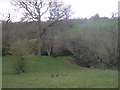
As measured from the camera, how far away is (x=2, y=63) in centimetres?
2494

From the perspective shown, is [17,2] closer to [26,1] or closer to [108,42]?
[26,1]

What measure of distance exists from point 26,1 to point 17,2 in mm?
1293

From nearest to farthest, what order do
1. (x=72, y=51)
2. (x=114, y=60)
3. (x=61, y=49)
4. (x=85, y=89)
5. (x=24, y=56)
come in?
1. (x=85, y=89)
2. (x=24, y=56)
3. (x=114, y=60)
4. (x=72, y=51)
5. (x=61, y=49)

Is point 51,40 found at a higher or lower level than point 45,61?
higher

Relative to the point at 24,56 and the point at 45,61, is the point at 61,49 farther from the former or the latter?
the point at 24,56

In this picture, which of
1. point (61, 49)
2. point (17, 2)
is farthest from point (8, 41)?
point (61, 49)

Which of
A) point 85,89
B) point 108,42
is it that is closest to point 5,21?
point 108,42

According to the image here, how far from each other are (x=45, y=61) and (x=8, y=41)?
920 centimetres

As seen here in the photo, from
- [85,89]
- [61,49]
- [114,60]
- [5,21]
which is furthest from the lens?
[5,21]

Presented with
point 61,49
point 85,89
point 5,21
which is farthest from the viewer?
point 5,21

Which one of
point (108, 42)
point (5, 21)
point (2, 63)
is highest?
point (5, 21)

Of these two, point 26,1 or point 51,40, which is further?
point 51,40

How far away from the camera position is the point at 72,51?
31.5 meters

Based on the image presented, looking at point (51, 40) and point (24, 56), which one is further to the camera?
point (51, 40)
